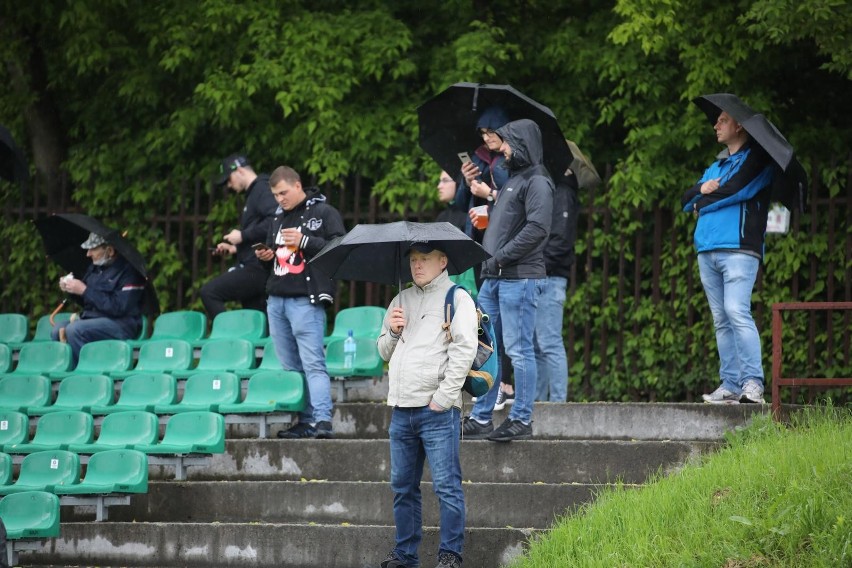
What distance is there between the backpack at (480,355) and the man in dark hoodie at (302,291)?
2.16m

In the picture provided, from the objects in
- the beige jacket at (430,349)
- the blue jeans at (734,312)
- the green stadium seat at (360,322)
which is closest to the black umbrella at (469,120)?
the blue jeans at (734,312)

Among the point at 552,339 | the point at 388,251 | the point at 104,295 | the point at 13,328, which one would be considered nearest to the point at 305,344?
the point at 552,339

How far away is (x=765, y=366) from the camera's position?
436 inches

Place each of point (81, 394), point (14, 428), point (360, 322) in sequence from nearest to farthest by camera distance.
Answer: point (14, 428) → point (81, 394) → point (360, 322)

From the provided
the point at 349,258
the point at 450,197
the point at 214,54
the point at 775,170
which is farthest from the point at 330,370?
the point at 214,54

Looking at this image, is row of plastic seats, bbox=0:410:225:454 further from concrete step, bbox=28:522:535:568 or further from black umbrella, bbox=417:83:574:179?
black umbrella, bbox=417:83:574:179

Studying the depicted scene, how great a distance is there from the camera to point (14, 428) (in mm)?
9539

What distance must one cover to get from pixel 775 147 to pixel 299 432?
3.72 meters

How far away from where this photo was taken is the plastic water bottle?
9914 mm

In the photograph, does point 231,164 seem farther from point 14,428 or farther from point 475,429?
point 475,429

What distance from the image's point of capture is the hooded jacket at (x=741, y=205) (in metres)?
8.43

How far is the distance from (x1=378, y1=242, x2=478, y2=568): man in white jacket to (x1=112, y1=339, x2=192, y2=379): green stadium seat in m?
3.79

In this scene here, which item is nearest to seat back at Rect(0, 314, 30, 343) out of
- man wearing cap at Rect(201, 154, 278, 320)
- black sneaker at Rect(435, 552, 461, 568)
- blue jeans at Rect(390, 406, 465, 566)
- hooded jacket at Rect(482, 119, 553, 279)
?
man wearing cap at Rect(201, 154, 278, 320)

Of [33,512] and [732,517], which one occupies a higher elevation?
[732,517]
